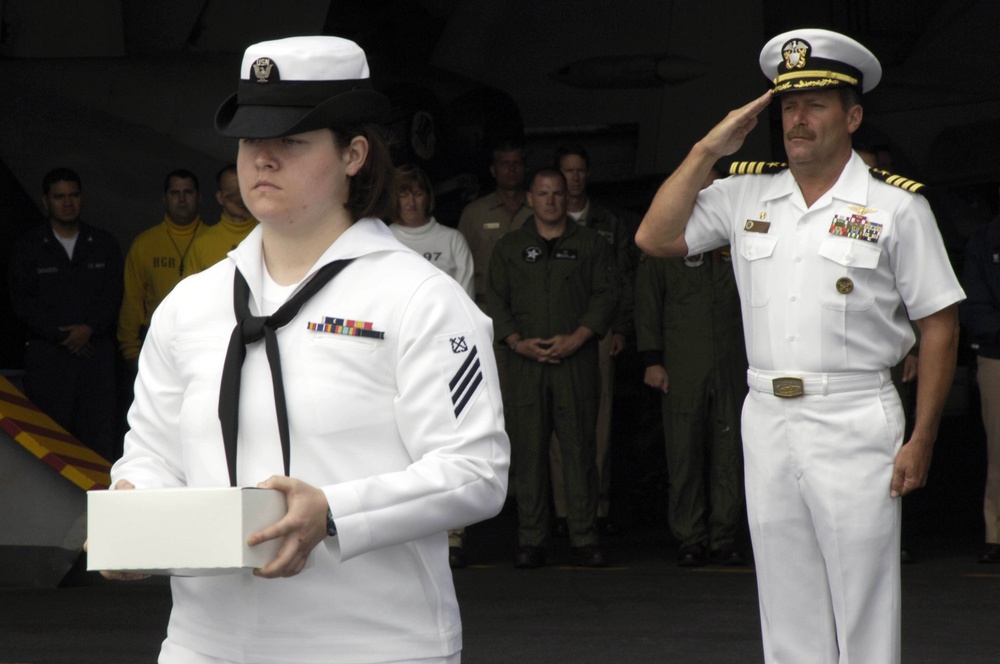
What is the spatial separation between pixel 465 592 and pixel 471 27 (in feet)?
25.7

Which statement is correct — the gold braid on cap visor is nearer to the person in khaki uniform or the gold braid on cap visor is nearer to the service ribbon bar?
the service ribbon bar

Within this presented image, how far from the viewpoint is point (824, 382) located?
3.49 metres

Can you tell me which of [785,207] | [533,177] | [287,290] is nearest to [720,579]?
[533,177]

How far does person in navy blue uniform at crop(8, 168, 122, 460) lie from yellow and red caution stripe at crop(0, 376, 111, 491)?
1.04 meters

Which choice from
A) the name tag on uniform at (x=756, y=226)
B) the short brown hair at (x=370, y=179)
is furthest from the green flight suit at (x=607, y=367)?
the short brown hair at (x=370, y=179)

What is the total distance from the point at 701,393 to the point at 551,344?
2.44 ft

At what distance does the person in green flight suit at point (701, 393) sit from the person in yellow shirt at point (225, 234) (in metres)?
2.12

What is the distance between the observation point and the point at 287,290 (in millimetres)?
1922

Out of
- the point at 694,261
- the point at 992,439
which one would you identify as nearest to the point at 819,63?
the point at 694,261

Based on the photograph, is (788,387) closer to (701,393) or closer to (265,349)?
(265,349)

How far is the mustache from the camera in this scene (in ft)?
11.7

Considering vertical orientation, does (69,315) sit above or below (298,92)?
below

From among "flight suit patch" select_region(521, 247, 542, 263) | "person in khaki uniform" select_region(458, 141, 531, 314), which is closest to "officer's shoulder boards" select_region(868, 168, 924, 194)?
"flight suit patch" select_region(521, 247, 542, 263)

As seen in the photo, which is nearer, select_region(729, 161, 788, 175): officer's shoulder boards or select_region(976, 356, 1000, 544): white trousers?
select_region(729, 161, 788, 175): officer's shoulder boards
